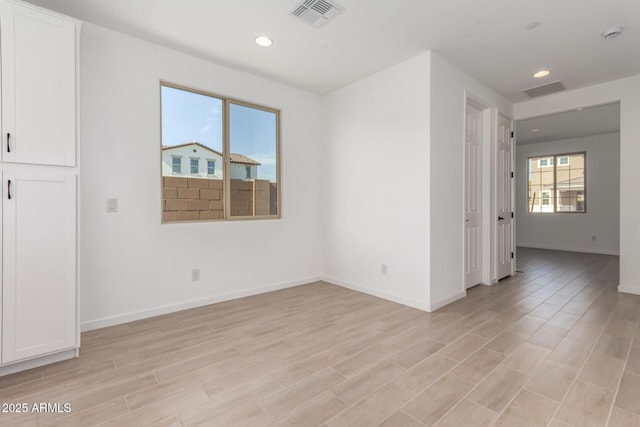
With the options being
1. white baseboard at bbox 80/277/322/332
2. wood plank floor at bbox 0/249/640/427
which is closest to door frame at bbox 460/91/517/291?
wood plank floor at bbox 0/249/640/427

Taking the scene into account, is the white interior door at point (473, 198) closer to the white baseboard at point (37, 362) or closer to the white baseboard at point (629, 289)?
the white baseboard at point (629, 289)

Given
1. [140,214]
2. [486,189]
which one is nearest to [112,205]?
[140,214]

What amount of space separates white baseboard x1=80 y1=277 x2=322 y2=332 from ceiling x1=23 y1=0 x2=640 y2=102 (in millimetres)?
2724

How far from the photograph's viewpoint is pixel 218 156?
12.1 ft

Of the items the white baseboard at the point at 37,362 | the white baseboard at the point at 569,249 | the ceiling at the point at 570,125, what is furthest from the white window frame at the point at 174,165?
the white baseboard at the point at 569,249

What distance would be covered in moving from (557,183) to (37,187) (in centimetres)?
982

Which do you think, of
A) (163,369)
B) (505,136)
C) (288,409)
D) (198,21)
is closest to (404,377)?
(288,409)

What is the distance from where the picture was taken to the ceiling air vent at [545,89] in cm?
414

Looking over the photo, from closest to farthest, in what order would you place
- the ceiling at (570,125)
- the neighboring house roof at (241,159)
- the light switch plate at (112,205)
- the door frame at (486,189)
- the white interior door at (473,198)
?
the light switch plate at (112,205), the neighboring house roof at (241,159), the white interior door at (473,198), the door frame at (486,189), the ceiling at (570,125)

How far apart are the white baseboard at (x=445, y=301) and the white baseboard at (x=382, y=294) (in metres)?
0.07

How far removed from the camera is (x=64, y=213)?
2.24 metres

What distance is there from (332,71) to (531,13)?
204 centimetres

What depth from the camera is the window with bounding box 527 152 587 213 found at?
7.47 metres

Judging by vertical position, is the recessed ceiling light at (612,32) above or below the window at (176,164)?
above
